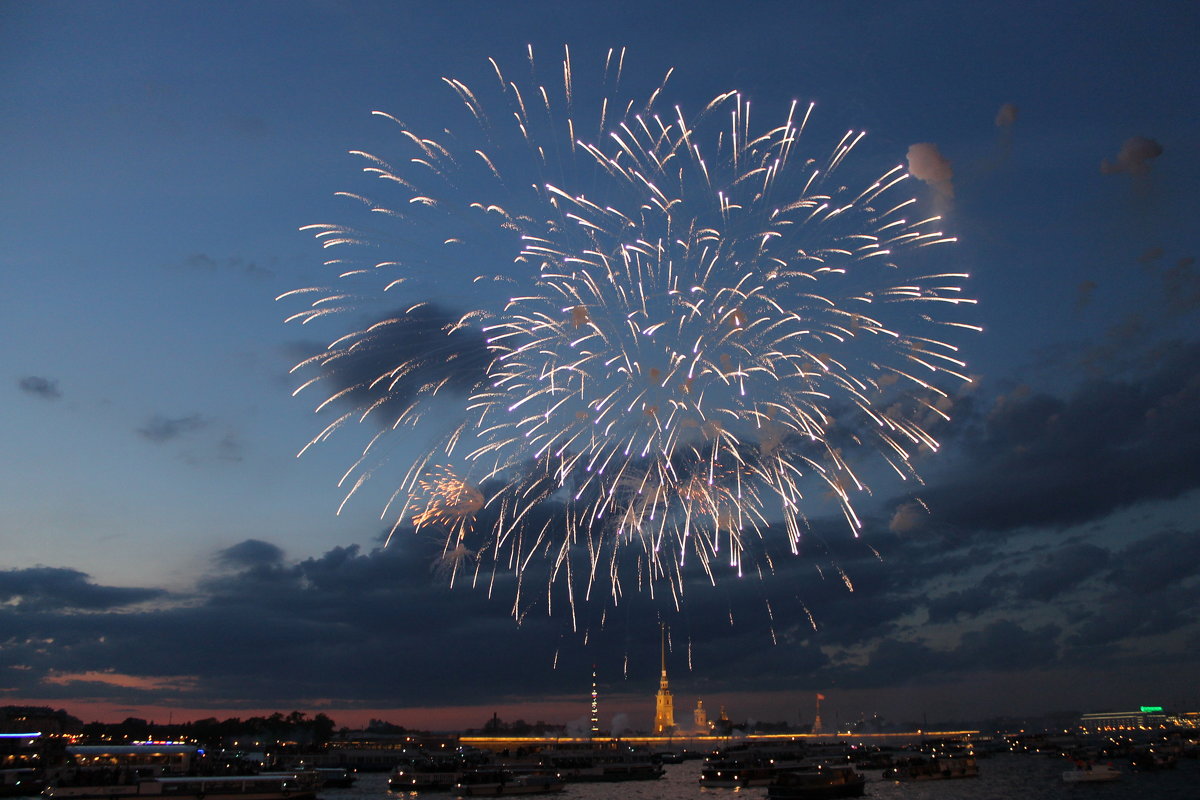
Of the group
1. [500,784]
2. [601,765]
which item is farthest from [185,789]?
[601,765]

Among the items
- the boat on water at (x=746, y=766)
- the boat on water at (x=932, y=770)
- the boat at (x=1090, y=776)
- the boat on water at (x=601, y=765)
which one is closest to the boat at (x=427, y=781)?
the boat on water at (x=601, y=765)

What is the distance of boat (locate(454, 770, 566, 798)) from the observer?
90812 millimetres

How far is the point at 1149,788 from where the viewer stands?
98312 millimetres

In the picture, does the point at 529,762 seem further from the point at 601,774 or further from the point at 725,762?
the point at 725,762

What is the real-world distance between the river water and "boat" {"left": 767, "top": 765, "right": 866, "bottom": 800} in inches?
161

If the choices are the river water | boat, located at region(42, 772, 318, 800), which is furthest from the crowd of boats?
the river water

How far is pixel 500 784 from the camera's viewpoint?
9250 cm

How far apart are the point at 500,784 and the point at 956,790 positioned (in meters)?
51.3

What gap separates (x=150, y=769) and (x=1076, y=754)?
16069 centimetres

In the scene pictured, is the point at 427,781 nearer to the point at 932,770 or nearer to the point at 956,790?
the point at 956,790

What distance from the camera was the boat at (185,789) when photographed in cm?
7094

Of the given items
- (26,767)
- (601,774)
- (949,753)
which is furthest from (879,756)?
(26,767)

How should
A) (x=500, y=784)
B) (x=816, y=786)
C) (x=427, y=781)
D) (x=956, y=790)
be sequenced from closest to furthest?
(x=816, y=786), (x=500, y=784), (x=956, y=790), (x=427, y=781)

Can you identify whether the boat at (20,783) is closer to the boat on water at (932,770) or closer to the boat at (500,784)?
the boat at (500,784)
